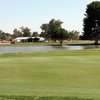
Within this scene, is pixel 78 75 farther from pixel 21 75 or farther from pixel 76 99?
pixel 76 99

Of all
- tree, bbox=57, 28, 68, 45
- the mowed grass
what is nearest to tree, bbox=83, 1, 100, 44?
tree, bbox=57, 28, 68, 45

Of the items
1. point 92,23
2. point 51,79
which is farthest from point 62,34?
point 51,79

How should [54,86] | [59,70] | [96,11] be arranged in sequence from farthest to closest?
[96,11] → [59,70] → [54,86]

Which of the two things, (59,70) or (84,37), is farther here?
(84,37)

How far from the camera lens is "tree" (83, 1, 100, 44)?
119000 millimetres

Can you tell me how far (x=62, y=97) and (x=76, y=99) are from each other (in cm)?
49

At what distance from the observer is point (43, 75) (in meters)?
16.5

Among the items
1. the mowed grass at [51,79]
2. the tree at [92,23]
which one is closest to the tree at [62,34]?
the tree at [92,23]

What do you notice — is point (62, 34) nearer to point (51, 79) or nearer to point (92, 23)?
point (92, 23)

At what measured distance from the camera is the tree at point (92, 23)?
11900cm

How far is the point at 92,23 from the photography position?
119125mm

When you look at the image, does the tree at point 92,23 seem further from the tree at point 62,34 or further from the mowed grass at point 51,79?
the mowed grass at point 51,79

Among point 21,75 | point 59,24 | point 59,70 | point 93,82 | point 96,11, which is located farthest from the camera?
point 59,24

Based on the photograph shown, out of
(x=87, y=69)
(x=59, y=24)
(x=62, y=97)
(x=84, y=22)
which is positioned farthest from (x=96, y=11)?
(x=62, y=97)
